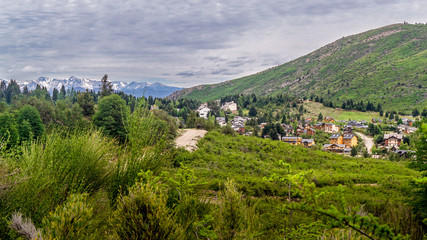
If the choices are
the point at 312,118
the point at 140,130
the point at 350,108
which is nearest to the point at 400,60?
the point at 350,108

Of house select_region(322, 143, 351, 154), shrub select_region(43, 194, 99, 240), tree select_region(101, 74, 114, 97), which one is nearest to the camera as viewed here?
shrub select_region(43, 194, 99, 240)

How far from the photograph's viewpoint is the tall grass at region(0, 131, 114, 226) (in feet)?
10.5

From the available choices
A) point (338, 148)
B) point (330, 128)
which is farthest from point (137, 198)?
point (330, 128)

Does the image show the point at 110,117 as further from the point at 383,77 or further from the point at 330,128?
the point at 383,77

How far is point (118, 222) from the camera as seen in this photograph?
2652 mm

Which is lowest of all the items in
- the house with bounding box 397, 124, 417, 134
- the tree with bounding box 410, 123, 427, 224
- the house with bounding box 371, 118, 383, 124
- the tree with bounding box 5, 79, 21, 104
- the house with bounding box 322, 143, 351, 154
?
the house with bounding box 322, 143, 351, 154

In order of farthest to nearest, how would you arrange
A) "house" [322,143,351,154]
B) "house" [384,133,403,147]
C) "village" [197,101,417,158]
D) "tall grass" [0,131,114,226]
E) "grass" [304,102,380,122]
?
"grass" [304,102,380,122]
"house" [384,133,403,147]
"village" [197,101,417,158]
"house" [322,143,351,154]
"tall grass" [0,131,114,226]

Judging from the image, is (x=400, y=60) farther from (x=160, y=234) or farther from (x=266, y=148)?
(x=160, y=234)

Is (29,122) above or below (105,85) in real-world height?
below

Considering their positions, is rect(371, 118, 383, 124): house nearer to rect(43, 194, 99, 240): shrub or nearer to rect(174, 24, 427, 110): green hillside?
rect(174, 24, 427, 110): green hillside

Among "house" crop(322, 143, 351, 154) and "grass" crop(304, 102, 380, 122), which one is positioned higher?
"grass" crop(304, 102, 380, 122)

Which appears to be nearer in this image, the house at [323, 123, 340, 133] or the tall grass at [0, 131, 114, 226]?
the tall grass at [0, 131, 114, 226]

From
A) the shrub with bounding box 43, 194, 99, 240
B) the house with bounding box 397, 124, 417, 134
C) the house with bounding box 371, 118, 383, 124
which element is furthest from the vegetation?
the house with bounding box 371, 118, 383, 124

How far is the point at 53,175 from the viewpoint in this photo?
3.40 meters
